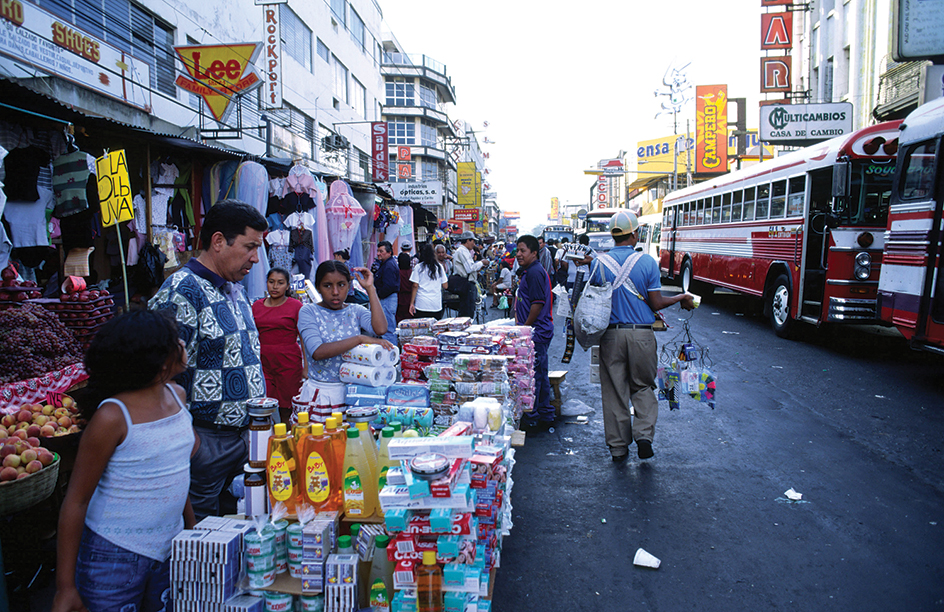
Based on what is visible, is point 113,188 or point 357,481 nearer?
point 357,481

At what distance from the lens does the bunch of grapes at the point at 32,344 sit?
4383 mm

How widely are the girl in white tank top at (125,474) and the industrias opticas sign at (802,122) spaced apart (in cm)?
2161

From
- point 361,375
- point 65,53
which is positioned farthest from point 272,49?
point 361,375

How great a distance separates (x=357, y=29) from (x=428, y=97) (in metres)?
32.7

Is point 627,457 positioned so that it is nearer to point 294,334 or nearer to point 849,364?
point 294,334

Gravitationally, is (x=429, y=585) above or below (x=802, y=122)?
below

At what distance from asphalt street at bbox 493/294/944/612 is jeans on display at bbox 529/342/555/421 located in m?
0.26

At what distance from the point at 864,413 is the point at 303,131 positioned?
65.0 feet

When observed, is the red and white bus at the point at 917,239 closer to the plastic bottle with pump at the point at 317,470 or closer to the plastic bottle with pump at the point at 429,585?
the plastic bottle with pump at the point at 429,585

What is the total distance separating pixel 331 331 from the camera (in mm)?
4164

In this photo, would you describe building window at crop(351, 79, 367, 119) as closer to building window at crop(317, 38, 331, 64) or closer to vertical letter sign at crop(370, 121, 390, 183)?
vertical letter sign at crop(370, 121, 390, 183)

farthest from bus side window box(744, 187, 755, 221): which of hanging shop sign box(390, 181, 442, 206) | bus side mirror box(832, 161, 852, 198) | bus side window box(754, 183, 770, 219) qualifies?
hanging shop sign box(390, 181, 442, 206)

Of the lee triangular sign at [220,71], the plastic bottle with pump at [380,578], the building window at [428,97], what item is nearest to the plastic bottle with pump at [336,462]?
the plastic bottle with pump at [380,578]

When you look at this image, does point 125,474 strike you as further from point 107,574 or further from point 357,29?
point 357,29
